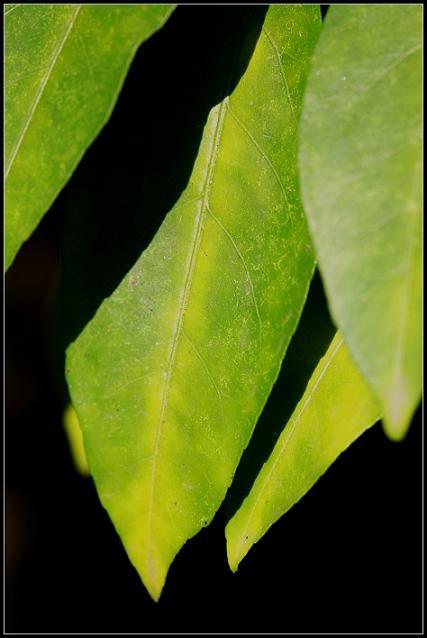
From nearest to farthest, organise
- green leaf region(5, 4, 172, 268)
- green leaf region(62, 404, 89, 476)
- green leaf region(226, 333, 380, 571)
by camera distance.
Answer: green leaf region(5, 4, 172, 268) < green leaf region(226, 333, 380, 571) < green leaf region(62, 404, 89, 476)

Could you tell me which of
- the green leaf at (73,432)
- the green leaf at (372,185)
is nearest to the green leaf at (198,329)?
the green leaf at (372,185)

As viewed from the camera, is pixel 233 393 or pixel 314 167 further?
pixel 233 393

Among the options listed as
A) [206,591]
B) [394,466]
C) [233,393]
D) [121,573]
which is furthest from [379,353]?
[121,573]

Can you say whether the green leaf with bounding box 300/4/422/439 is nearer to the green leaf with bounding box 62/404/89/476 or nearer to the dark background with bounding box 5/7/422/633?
the dark background with bounding box 5/7/422/633

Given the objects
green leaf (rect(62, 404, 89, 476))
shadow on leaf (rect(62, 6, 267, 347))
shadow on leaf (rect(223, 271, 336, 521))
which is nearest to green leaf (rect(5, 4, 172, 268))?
shadow on leaf (rect(62, 6, 267, 347))

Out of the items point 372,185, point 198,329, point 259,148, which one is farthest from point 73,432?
point 372,185

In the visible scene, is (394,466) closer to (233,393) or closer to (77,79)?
(233,393)
